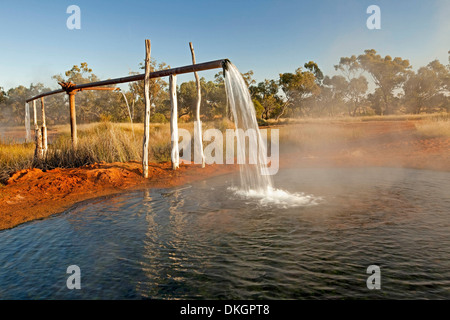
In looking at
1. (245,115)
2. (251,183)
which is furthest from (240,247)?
(251,183)

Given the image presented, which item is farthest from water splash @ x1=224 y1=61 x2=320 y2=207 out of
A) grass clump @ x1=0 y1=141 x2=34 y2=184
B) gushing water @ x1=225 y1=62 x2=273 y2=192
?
grass clump @ x1=0 y1=141 x2=34 y2=184

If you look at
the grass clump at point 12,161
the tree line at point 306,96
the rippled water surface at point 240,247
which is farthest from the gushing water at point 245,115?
the tree line at point 306,96

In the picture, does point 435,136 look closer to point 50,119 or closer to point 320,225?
point 320,225

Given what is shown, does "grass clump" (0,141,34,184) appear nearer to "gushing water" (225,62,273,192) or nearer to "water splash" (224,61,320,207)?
"water splash" (224,61,320,207)

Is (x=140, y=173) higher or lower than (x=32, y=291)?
higher

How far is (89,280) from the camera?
181 inches

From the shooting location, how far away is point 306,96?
163ft

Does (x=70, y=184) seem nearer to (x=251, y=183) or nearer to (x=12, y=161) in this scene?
(x=12, y=161)

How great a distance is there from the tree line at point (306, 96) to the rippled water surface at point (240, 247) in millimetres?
36610

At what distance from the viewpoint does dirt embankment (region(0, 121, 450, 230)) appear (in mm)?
8891

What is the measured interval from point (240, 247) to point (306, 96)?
156 feet

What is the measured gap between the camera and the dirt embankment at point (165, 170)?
29.2ft
